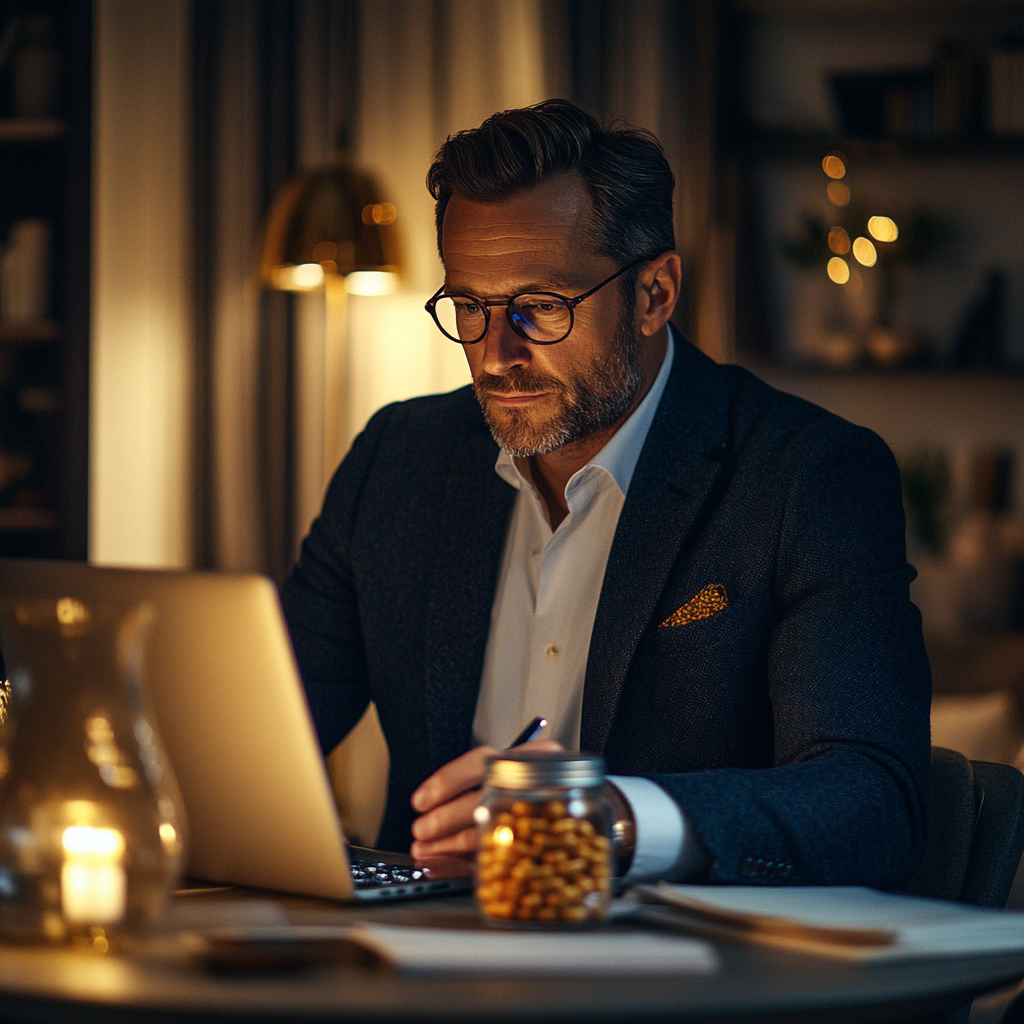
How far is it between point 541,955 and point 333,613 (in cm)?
103

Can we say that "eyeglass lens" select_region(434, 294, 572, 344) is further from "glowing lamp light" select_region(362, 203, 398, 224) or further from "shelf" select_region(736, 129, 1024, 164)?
"shelf" select_region(736, 129, 1024, 164)

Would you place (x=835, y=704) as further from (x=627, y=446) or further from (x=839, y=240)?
(x=839, y=240)

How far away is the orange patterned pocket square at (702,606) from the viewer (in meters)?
1.35

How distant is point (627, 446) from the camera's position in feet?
5.15

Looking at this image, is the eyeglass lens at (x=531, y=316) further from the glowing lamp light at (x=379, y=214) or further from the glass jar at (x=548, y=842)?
the glowing lamp light at (x=379, y=214)

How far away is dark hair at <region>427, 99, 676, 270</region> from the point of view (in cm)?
150

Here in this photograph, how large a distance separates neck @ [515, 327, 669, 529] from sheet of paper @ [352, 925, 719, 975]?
91 cm

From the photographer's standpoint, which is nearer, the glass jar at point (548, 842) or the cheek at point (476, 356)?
the glass jar at point (548, 842)

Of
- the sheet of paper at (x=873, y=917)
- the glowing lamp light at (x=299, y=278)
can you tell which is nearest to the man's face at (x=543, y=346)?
the sheet of paper at (x=873, y=917)

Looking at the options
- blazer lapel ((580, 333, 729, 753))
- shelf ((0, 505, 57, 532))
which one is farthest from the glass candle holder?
shelf ((0, 505, 57, 532))

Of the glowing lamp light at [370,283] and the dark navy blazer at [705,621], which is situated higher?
the glowing lamp light at [370,283]

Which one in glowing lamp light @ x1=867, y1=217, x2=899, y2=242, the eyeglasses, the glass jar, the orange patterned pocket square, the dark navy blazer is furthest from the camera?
glowing lamp light @ x1=867, y1=217, x2=899, y2=242

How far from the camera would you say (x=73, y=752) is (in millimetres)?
728

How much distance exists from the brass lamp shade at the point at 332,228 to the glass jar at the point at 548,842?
250cm
